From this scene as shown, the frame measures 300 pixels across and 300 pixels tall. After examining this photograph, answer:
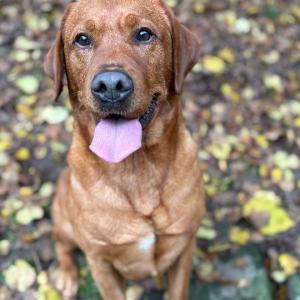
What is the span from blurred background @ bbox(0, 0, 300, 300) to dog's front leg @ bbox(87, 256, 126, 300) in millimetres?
375

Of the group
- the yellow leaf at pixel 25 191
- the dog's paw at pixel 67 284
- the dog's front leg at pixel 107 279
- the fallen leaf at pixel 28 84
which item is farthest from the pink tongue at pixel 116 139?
the fallen leaf at pixel 28 84

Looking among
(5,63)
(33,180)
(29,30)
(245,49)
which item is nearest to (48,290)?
(33,180)

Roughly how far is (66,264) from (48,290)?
8.4 inches

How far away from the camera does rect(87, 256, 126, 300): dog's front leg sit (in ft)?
10.9

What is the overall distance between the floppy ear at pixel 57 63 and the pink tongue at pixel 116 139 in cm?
41

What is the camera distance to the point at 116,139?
2.73 meters

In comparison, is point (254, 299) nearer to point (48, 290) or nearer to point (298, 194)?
point (298, 194)

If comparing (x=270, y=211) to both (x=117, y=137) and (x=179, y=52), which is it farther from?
(x=117, y=137)

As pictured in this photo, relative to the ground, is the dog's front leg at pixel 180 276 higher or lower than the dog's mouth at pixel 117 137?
lower

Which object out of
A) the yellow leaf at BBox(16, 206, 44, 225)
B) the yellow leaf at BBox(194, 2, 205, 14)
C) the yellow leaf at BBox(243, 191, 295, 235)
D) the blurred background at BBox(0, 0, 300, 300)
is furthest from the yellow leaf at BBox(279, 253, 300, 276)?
the yellow leaf at BBox(194, 2, 205, 14)

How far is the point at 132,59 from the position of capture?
2.67 meters

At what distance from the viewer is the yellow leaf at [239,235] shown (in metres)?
4.12

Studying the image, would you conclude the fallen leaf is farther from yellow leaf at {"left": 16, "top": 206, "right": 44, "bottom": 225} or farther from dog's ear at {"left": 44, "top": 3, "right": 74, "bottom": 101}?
dog's ear at {"left": 44, "top": 3, "right": 74, "bottom": 101}

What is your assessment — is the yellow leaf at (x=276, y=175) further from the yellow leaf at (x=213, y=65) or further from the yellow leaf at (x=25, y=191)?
the yellow leaf at (x=25, y=191)
